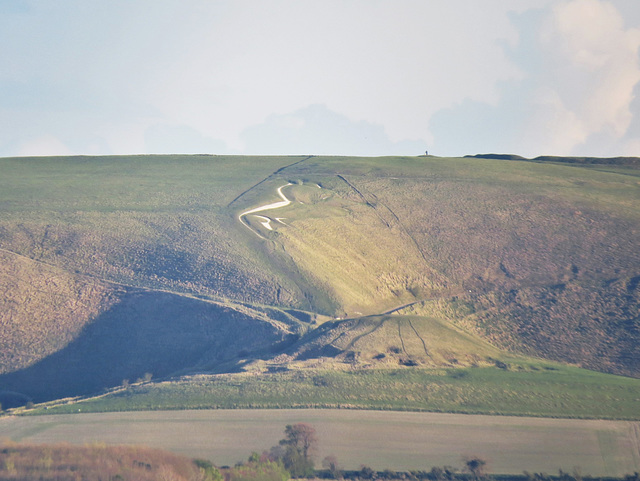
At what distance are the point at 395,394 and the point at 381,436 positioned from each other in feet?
20.0

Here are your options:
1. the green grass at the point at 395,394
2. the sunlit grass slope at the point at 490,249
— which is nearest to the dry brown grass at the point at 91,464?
the green grass at the point at 395,394

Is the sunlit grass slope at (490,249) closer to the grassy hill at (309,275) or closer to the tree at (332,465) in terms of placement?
the grassy hill at (309,275)

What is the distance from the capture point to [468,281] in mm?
62000

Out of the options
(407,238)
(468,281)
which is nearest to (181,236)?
(407,238)

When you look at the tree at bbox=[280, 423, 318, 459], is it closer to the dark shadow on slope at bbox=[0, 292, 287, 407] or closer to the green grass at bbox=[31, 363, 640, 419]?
the green grass at bbox=[31, 363, 640, 419]

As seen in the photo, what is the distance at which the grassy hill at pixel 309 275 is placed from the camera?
48.2 m

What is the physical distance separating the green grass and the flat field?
4.02 feet

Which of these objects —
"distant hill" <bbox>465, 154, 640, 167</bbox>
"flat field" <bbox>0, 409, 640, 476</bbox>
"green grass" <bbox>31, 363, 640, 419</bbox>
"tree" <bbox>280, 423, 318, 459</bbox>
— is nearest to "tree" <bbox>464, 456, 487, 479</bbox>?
"flat field" <bbox>0, 409, 640, 476</bbox>

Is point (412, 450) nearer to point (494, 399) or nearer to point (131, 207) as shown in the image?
point (494, 399)

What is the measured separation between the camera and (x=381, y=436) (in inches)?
1321

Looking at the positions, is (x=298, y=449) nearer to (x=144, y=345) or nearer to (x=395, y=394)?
(x=395, y=394)

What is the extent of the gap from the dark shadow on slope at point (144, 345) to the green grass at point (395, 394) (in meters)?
6.57

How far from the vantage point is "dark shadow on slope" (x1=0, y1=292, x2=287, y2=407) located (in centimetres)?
4700

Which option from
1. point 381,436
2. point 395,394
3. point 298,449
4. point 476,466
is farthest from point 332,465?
point 395,394
